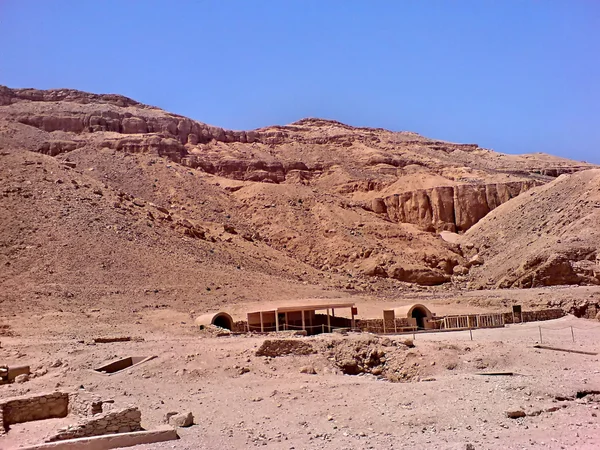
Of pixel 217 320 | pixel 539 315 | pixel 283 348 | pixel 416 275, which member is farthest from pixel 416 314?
pixel 416 275

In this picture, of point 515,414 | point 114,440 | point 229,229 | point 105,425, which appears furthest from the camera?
point 229,229

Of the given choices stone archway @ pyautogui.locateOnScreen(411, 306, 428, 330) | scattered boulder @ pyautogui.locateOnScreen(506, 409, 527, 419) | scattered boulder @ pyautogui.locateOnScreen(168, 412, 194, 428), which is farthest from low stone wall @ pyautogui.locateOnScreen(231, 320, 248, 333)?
scattered boulder @ pyautogui.locateOnScreen(506, 409, 527, 419)

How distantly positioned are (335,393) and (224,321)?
45.8ft

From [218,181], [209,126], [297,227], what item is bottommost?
[297,227]

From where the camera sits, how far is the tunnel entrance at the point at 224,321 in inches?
1046

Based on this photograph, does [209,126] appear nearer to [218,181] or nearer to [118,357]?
[218,181]

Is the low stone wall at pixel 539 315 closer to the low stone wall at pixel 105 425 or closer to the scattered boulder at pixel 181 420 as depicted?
the scattered boulder at pixel 181 420

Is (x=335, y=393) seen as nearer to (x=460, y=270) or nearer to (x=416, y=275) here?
(x=416, y=275)

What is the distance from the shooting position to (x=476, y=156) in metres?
92.9

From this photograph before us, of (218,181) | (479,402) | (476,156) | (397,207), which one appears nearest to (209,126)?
(218,181)

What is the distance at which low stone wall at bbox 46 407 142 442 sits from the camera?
33.6 ft

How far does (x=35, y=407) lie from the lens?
12.7m

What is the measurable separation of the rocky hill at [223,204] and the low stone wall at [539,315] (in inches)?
420

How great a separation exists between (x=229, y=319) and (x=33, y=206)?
1882cm
